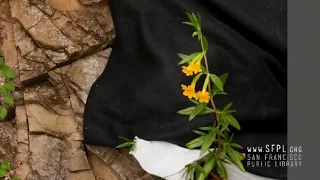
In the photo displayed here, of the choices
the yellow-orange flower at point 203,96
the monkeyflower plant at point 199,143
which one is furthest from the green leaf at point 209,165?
the yellow-orange flower at point 203,96

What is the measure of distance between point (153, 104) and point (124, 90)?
0.65 feet

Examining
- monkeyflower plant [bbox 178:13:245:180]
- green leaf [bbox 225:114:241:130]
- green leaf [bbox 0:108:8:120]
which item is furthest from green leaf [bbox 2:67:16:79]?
green leaf [bbox 225:114:241:130]

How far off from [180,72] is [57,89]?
2.37 ft

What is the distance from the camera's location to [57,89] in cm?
274

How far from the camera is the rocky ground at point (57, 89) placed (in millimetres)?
2668

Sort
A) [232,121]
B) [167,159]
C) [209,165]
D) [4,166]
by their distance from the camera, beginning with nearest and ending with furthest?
[232,121] < [209,165] < [167,159] < [4,166]

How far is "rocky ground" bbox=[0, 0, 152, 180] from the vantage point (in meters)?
2.67

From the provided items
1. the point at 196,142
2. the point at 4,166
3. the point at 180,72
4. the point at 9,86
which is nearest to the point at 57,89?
the point at 9,86

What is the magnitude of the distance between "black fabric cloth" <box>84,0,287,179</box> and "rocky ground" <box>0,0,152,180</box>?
0.31ft

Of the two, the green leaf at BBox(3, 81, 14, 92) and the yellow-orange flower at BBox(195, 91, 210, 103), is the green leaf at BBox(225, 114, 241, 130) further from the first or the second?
the green leaf at BBox(3, 81, 14, 92)

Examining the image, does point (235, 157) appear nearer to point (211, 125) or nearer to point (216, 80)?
point (211, 125)
